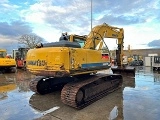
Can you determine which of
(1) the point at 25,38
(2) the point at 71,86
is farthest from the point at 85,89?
(1) the point at 25,38

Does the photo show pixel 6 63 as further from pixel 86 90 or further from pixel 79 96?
pixel 79 96

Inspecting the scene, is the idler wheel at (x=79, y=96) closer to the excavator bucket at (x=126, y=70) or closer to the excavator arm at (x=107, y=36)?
the excavator arm at (x=107, y=36)

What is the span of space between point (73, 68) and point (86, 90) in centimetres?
107

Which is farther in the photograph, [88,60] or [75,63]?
[88,60]

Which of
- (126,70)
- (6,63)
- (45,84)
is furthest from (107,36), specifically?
(6,63)

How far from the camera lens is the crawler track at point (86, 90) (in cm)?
644

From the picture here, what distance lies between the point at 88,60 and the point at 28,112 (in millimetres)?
2720

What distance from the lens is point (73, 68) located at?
654 centimetres

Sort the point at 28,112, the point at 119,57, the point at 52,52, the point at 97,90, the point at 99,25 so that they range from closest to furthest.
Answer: the point at 28,112, the point at 52,52, the point at 97,90, the point at 99,25, the point at 119,57

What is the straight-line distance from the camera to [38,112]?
615cm

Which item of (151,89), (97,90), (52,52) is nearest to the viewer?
(52,52)

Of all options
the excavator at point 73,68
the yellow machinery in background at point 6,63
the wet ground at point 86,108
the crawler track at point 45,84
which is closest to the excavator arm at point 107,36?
the excavator at point 73,68

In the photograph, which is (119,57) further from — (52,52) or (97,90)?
(52,52)

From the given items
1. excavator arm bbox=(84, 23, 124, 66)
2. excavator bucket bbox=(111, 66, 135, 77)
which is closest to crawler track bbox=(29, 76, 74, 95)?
excavator arm bbox=(84, 23, 124, 66)
